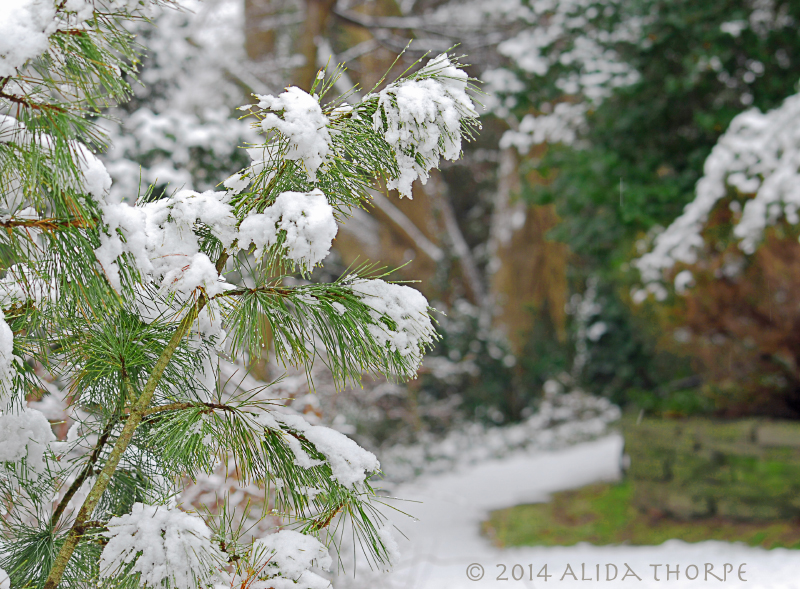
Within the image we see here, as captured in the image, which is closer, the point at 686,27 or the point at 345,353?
the point at 345,353

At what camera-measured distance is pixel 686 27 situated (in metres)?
5.47

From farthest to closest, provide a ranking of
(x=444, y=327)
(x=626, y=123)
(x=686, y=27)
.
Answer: (x=444, y=327) < (x=626, y=123) < (x=686, y=27)

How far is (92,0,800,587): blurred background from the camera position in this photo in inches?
181

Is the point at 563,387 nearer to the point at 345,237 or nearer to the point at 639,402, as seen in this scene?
the point at 639,402

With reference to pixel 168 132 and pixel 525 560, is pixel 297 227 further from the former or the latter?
pixel 525 560

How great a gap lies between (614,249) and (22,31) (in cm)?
623

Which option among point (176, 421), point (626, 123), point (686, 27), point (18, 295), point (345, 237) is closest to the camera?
point (176, 421)

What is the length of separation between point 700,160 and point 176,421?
5.68 metres

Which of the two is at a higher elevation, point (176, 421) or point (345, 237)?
point (345, 237)

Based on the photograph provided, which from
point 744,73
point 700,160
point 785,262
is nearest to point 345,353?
point 785,262

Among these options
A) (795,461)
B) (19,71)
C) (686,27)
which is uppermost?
(686,27)

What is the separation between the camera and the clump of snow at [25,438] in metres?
1.16

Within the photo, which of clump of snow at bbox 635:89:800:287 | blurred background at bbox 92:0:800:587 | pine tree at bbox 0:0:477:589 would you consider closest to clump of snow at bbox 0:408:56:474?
pine tree at bbox 0:0:477:589

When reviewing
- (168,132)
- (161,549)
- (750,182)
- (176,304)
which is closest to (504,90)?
(750,182)
